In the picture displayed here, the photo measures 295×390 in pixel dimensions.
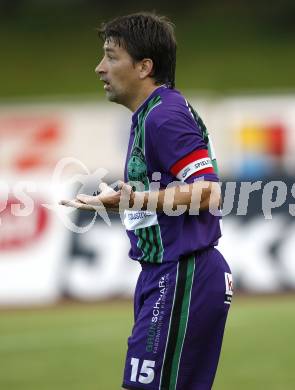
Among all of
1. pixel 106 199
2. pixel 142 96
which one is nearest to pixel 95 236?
pixel 142 96

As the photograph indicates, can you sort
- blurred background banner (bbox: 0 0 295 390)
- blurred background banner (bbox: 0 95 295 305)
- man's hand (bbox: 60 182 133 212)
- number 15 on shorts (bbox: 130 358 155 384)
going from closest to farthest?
man's hand (bbox: 60 182 133 212) < number 15 on shorts (bbox: 130 358 155 384) < blurred background banner (bbox: 0 0 295 390) < blurred background banner (bbox: 0 95 295 305)

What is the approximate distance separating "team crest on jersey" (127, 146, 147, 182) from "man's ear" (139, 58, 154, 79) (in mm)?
355

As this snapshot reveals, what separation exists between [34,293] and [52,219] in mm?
1017

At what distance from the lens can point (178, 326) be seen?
4.82 m

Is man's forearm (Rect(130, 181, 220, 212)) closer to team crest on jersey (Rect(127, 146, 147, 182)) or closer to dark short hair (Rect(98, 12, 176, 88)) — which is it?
team crest on jersey (Rect(127, 146, 147, 182))

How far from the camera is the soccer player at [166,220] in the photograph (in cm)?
471

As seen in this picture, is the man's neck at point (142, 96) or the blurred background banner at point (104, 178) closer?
the man's neck at point (142, 96)

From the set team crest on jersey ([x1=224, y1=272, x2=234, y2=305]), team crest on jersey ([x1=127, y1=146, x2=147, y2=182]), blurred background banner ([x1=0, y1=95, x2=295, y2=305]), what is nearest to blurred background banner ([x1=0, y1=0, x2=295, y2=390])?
blurred background banner ([x1=0, y1=95, x2=295, y2=305])

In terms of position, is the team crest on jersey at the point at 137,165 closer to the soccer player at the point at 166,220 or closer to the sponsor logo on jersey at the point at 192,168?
the soccer player at the point at 166,220

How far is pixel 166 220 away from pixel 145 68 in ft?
2.35

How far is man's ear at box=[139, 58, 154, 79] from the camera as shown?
4.96 meters

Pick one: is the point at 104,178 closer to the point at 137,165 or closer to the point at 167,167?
the point at 137,165

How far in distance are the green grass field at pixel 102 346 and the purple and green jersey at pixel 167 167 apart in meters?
3.10

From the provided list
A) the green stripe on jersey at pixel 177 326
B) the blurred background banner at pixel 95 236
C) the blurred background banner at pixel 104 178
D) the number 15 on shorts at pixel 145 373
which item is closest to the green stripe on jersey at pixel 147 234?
the green stripe on jersey at pixel 177 326
